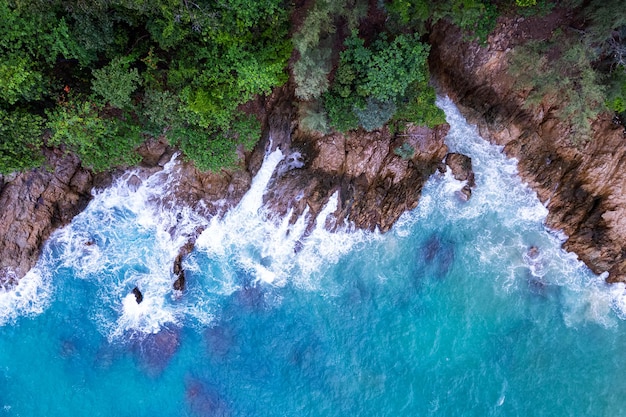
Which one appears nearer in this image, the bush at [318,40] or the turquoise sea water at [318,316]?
the bush at [318,40]

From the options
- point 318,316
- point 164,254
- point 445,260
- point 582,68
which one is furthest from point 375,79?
point 164,254

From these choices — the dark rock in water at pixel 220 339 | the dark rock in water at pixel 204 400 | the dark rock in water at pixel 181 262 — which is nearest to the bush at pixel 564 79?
the dark rock in water at pixel 181 262

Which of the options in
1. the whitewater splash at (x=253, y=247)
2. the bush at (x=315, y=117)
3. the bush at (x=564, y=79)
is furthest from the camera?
the whitewater splash at (x=253, y=247)

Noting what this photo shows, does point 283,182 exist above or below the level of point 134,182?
above

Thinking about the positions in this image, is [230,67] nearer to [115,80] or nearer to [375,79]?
[115,80]

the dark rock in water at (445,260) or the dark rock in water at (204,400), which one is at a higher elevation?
the dark rock in water at (445,260)

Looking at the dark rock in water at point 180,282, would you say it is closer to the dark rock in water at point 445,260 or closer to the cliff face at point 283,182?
the cliff face at point 283,182

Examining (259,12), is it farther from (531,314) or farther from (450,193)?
(531,314)
